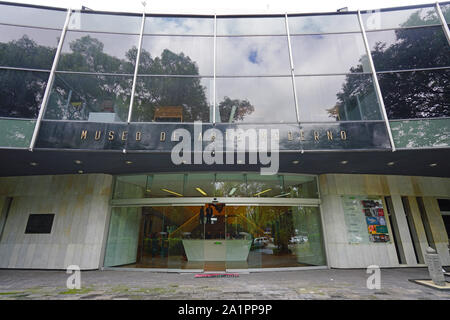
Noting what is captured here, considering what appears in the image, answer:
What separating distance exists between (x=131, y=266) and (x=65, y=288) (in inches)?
133

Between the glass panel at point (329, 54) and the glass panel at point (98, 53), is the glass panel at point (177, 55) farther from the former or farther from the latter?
the glass panel at point (329, 54)

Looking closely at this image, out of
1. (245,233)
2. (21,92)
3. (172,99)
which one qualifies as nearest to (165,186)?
(172,99)

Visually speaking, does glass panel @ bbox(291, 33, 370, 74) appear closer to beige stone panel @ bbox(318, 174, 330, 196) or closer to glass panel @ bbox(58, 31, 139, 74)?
beige stone panel @ bbox(318, 174, 330, 196)

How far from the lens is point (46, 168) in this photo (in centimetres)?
894

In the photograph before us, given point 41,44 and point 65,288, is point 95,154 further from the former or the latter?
point 41,44

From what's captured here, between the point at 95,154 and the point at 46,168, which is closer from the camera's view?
the point at 95,154

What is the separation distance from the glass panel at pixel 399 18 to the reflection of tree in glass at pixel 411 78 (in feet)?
0.12

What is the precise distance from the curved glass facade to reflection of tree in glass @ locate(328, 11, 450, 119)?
4 cm

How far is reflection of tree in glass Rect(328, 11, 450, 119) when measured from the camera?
759 cm

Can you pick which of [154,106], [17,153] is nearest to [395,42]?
[154,106]

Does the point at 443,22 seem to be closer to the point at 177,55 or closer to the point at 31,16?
the point at 177,55

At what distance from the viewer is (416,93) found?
309 inches
